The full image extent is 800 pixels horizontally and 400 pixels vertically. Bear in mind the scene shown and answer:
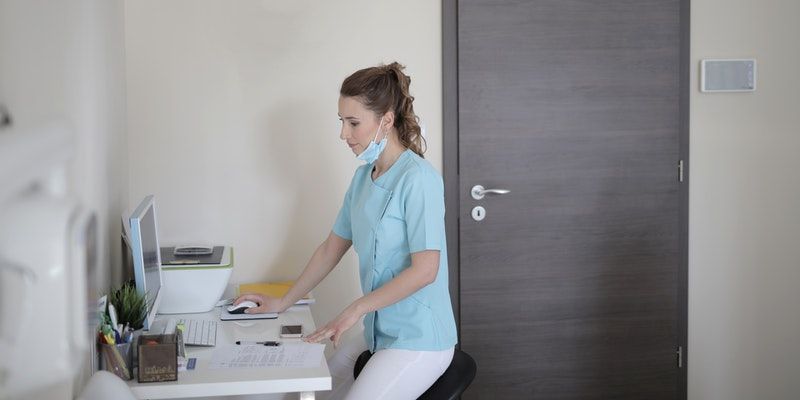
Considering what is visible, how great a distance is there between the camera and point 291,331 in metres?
2.22

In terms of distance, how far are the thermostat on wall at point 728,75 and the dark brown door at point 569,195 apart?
4.7 inches

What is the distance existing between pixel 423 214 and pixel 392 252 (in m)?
0.16

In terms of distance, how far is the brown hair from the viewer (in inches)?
86.4

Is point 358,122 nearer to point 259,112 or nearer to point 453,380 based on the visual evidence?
point 453,380

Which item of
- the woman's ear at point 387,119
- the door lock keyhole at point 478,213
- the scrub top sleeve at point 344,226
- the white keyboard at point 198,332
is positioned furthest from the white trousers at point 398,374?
the door lock keyhole at point 478,213

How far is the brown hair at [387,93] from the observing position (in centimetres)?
220

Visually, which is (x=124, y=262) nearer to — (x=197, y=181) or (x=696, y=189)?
(x=197, y=181)

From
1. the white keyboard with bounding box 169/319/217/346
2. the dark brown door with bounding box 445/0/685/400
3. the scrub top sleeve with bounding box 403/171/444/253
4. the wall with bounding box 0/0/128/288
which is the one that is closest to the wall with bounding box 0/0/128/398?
the wall with bounding box 0/0/128/288

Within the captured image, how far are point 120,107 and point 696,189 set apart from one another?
214cm

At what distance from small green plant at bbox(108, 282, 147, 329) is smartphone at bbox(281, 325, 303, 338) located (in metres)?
0.37

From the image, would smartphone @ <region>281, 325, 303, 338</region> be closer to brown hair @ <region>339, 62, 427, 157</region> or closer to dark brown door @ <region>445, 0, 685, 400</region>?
brown hair @ <region>339, 62, 427, 157</region>

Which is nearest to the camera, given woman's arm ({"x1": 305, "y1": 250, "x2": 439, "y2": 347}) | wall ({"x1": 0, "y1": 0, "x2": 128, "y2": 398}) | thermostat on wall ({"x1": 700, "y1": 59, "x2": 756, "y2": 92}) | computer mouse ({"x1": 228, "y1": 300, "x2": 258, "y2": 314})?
wall ({"x1": 0, "y1": 0, "x2": 128, "y2": 398})

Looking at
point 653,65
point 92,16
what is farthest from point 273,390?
point 653,65

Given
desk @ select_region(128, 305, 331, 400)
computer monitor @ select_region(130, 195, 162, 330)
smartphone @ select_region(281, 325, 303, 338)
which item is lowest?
desk @ select_region(128, 305, 331, 400)
